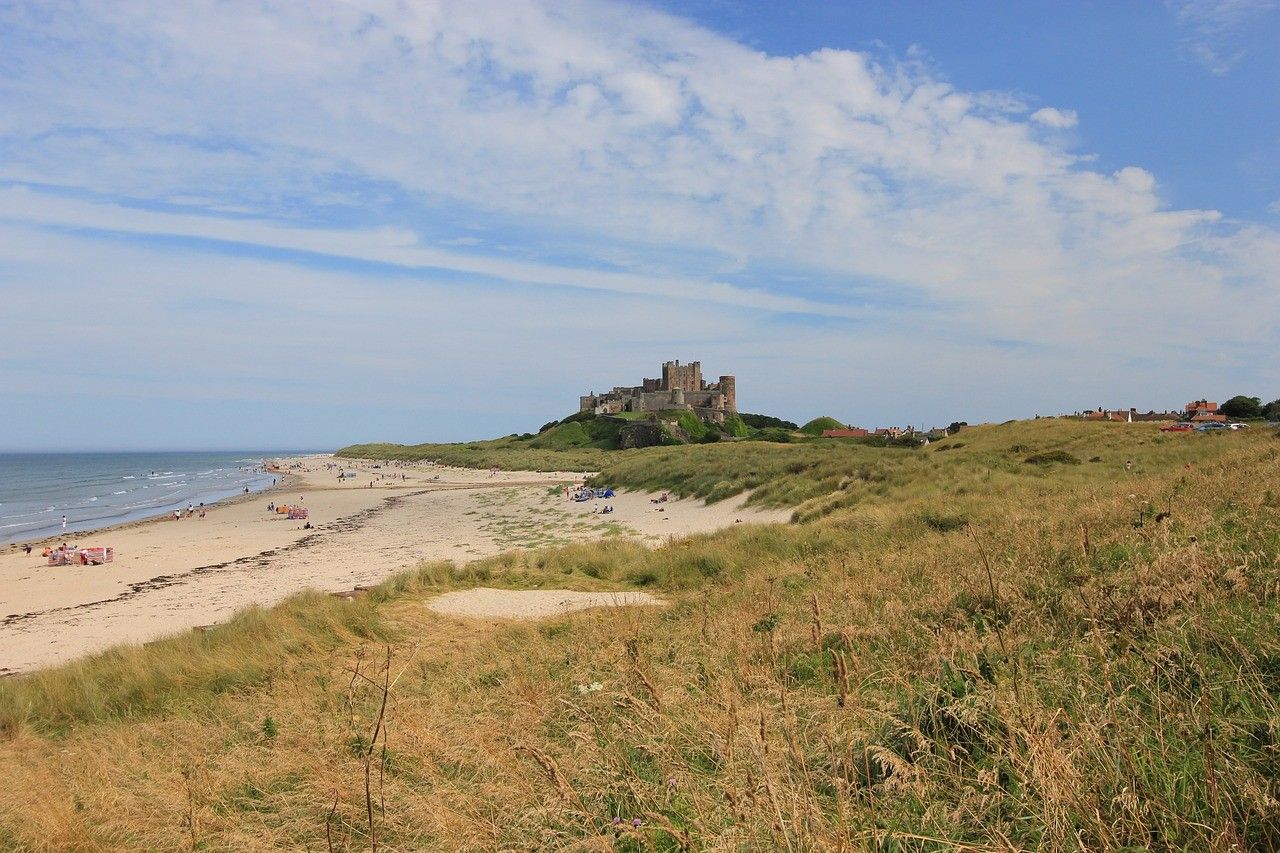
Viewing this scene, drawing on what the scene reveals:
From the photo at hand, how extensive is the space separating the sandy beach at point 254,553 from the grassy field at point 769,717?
23.8ft

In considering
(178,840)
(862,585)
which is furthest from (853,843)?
(862,585)

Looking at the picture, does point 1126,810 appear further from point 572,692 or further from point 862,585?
point 862,585

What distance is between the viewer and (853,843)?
2.60m

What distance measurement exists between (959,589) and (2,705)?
35.9 feet

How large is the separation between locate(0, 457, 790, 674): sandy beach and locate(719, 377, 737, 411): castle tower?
79.9 meters

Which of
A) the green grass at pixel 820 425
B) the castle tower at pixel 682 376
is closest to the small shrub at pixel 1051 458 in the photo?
the green grass at pixel 820 425

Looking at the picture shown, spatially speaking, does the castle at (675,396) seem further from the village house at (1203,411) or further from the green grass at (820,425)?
the village house at (1203,411)

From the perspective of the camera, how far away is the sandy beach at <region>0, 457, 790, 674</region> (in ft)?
53.1

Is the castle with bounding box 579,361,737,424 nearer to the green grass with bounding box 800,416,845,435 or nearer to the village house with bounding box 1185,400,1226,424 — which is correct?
the green grass with bounding box 800,416,845,435

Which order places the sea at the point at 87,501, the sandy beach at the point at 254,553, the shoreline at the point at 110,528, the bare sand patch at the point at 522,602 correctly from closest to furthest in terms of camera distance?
1. the bare sand patch at the point at 522,602
2. the sandy beach at the point at 254,553
3. the shoreline at the point at 110,528
4. the sea at the point at 87,501

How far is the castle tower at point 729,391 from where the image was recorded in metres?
122

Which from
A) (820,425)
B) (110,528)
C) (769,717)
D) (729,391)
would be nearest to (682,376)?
(729,391)

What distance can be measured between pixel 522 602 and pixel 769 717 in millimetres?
9482

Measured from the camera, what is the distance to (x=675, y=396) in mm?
119875
